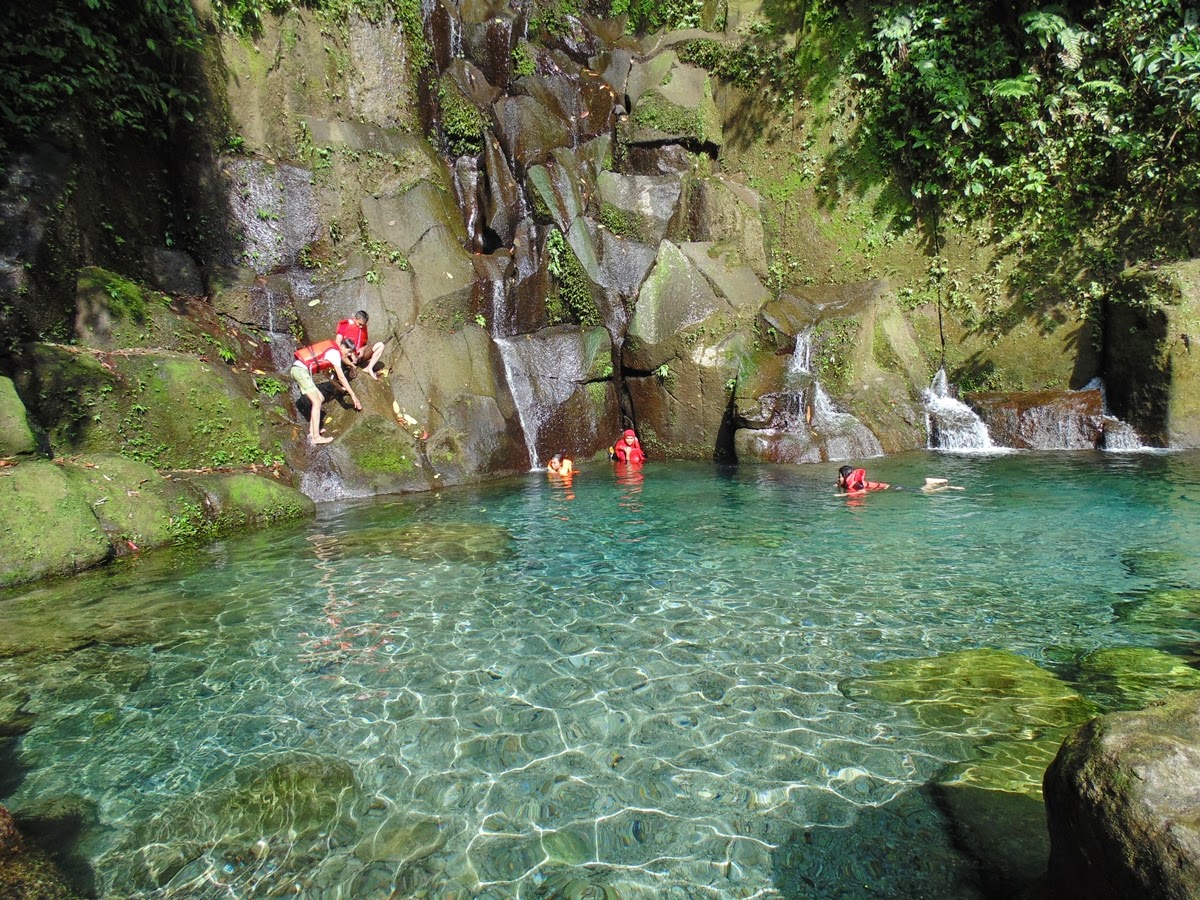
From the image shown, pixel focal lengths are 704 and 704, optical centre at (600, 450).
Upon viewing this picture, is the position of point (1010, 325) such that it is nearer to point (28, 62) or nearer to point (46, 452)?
point (46, 452)

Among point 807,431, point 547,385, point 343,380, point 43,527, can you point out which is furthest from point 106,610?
point 807,431

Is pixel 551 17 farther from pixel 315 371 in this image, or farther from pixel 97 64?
pixel 315 371

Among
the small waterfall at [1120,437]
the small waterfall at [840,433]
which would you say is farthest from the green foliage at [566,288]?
the small waterfall at [1120,437]

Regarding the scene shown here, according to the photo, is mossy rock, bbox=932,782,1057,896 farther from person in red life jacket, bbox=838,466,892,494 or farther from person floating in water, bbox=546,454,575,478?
person floating in water, bbox=546,454,575,478

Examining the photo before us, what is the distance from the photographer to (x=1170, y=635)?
5090mm

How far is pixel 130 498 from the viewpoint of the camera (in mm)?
8789

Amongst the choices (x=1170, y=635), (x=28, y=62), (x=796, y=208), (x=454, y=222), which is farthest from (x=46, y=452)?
(x=796, y=208)

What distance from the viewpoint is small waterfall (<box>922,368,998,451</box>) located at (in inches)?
584

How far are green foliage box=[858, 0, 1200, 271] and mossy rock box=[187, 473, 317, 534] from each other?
50.4 ft

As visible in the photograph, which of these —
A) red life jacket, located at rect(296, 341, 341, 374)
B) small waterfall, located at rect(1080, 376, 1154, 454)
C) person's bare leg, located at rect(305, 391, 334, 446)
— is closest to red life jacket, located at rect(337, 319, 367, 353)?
red life jacket, located at rect(296, 341, 341, 374)

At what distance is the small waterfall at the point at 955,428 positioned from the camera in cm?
1484

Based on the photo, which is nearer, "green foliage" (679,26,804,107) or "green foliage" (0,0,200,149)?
"green foliage" (0,0,200,149)

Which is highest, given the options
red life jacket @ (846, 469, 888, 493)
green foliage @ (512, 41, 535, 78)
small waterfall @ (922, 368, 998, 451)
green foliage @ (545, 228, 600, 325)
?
green foliage @ (512, 41, 535, 78)

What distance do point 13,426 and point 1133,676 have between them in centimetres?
1082
